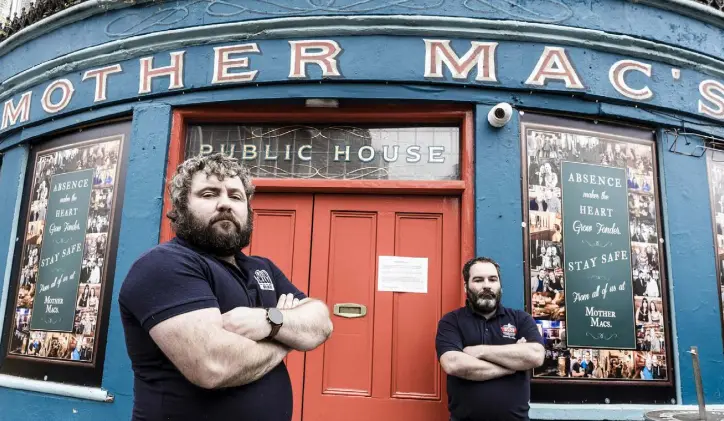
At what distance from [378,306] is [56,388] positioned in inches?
118

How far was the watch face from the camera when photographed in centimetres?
197

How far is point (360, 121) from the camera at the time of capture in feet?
15.1

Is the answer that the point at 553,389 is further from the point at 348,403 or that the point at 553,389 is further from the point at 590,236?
the point at 348,403

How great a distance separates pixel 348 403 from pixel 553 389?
5.41 ft

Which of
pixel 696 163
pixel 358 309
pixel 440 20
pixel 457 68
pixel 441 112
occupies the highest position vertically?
pixel 440 20

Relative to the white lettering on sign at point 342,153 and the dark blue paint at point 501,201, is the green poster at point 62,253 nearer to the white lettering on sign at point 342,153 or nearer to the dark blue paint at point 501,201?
the white lettering on sign at point 342,153

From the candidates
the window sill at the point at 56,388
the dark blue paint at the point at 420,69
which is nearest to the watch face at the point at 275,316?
the dark blue paint at the point at 420,69

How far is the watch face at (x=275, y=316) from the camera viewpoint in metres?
1.97

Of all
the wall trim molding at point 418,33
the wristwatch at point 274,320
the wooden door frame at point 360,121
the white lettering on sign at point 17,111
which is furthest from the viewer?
the white lettering on sign at point 17,111

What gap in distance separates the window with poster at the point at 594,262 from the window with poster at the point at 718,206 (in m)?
0.56

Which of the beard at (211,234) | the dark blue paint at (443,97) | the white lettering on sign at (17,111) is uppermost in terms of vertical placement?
Result: the white lettering on sign at (17,111)

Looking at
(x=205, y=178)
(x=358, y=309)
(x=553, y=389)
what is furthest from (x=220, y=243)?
(x=553, y=389)

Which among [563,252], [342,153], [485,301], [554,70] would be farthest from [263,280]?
[554,70]

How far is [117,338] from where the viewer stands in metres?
4.34
